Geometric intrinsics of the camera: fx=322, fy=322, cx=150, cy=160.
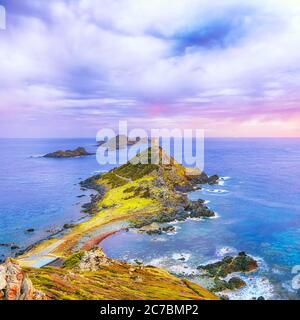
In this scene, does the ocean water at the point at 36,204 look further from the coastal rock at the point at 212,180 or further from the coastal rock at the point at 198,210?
the coastal rock at the point at 212,180

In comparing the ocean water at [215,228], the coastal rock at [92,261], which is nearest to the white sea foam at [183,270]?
the ocean water at [215,228]

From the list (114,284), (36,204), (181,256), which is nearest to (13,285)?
(114,284)

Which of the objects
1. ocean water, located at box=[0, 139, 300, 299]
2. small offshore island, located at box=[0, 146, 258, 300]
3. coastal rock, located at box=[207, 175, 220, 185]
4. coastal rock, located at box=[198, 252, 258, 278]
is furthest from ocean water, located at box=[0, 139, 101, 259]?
coastal rock, located at box=[207, 175, 220, 185]

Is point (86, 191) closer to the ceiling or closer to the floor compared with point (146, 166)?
closer to the floor

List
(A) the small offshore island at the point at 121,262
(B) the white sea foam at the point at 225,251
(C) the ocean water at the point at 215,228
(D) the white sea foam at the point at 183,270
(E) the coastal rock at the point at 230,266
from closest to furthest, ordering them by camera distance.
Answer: (A) the small offshore island at the point at 121,262 < (D) the white sea foam at the point at 183,270 < (E) the coastal rock at the point at 230,266 < (C) the ocean water at the point at 215,228 < (B) the white sea foam at the point at 225,251

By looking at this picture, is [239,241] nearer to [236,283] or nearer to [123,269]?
[236,283]

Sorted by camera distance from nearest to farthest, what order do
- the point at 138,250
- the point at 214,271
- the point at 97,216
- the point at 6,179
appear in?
the point at 214,271, the point at 138,250, the point at 97,216, the point at 6,179
